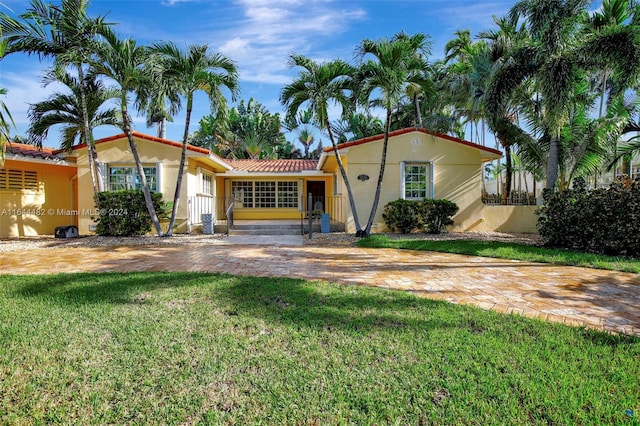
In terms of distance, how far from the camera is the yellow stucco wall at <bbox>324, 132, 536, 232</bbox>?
1273cm

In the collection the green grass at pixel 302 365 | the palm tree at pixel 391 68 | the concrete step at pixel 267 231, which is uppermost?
the palm tree at pixel 391 68

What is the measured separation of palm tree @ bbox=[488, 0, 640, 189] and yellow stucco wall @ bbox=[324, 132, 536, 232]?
3.57 metres

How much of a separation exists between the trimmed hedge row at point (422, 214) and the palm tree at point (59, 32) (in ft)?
34.7

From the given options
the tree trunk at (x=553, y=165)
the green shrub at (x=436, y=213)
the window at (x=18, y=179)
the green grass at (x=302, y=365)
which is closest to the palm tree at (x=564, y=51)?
the tree trunk at (x=553, y=165)

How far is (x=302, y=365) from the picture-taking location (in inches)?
109

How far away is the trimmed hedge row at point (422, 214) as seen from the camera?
12133 mm

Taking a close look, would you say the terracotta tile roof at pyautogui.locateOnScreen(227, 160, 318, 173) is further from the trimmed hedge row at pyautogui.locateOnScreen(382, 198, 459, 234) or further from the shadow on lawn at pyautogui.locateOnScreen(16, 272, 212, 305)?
the shadow on lawn at pyautogui.locateOnScreen(16, 272, 212, 305)

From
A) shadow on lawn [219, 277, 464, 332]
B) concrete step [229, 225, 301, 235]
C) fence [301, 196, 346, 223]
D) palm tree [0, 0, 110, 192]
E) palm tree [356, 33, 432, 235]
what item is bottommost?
shadow on lawn [219, 277, 464, 332]

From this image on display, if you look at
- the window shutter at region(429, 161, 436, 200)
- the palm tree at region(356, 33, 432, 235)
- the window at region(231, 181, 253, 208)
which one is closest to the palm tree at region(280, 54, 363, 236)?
the palm tree at region(356, 33, 432, 235)

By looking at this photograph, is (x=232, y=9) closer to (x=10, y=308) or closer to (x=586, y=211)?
(x=10, y=308)

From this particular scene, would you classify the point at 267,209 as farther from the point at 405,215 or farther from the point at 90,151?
the point at 90,151

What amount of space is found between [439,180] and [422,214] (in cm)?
177

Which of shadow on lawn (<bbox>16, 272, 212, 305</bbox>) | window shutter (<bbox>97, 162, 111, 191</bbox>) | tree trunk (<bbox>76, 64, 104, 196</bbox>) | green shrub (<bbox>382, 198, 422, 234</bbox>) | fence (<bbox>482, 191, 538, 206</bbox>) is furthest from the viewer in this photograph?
fence (<bbox>482, 191, 538, 206</bbox>)

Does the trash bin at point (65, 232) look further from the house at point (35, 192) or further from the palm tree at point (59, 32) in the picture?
the palm tree at point (59, 32)
